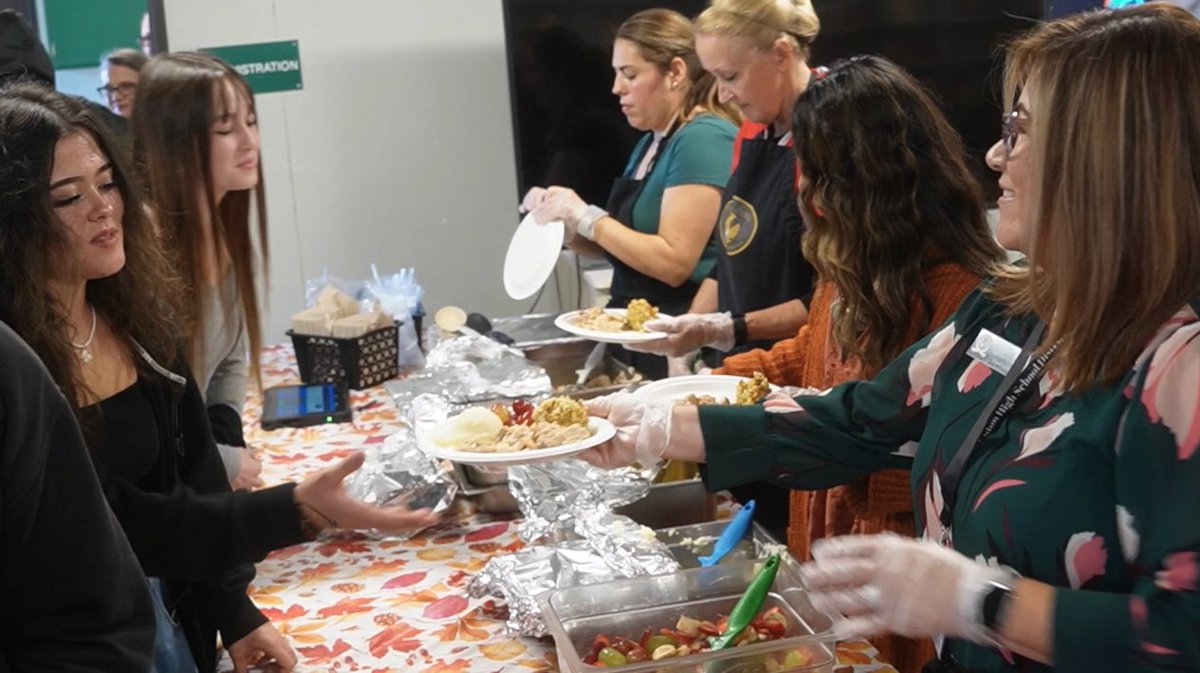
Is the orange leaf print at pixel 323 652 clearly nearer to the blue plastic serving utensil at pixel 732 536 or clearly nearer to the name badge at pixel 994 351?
the blue plastic serving utensil at pixel 732 536

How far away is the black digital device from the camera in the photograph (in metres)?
2.71

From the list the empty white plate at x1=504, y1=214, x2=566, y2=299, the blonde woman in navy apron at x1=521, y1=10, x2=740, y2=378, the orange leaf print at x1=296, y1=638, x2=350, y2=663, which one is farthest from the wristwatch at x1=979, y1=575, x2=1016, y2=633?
the empty white plate at x1=504, y1=214, x2=566, y2=299

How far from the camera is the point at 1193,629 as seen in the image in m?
0.94

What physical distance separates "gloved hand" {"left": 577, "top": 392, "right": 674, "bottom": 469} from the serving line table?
0.84 ft

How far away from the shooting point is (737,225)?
2.41 m

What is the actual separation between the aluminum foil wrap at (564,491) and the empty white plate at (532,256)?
3.52 ft

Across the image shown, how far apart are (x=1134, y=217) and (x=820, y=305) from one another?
3.41 feet

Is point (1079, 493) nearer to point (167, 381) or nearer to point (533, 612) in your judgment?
point (533, 612)

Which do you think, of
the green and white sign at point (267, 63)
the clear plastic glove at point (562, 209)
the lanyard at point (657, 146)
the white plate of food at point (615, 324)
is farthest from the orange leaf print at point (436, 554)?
the green and white sign at point (267, 63)

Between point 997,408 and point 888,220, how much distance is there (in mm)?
618

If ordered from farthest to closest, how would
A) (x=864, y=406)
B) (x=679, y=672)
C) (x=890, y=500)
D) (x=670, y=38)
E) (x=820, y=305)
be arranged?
(x=670, y=38)
(x=820, y=305)
(x=890, y=500)
(x=864, y=406)
(x=679, y=672)

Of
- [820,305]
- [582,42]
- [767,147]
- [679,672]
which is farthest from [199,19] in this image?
[679,672]

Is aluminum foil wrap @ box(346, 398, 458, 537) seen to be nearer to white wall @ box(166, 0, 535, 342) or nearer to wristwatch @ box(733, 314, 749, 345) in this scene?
wristwatch @ box(733, 314, 749, 345)

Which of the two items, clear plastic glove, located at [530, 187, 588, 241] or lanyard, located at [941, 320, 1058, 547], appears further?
clear plastic glove, located at [530, 187, 588, 241]
